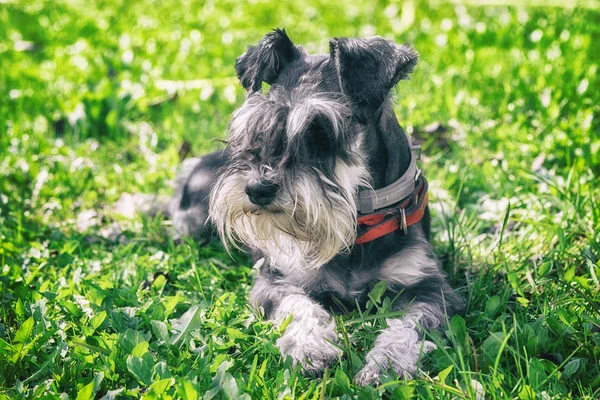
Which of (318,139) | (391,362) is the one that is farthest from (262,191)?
(391,362)

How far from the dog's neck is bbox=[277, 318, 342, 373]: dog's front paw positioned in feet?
2.35

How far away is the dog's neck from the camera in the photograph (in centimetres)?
296

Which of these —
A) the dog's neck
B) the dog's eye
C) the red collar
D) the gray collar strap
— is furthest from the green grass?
the dog's eye

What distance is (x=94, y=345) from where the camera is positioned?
271cm

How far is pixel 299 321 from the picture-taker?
2893 millimetres

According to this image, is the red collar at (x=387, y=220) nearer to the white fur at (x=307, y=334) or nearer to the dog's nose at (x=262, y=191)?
the white fur at (x=307, y=334)

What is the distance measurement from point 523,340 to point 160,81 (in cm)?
464

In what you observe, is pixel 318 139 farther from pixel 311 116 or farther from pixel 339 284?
pixel 339 284

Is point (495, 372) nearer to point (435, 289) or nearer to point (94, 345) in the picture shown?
point (435, 289)

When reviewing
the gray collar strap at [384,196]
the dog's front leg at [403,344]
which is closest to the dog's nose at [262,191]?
the gray collar strap at [384,196]

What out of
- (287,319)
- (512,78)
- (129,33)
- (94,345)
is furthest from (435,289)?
(129,33)

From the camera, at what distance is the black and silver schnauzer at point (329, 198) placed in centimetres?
261

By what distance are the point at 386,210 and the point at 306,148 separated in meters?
0.62

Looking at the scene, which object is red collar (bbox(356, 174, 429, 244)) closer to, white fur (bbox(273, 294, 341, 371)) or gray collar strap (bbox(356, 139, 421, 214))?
gray collar strap (bbox(356, 139, 421, 214))
